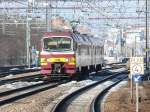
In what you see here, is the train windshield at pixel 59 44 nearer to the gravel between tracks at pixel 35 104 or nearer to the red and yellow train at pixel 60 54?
the red and yellow train at pixel 60 54

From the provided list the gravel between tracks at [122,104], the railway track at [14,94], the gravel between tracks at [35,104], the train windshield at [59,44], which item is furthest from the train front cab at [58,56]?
the gravel between tracks at [122,104]

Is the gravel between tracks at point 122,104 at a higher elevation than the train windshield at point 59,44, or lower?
lower

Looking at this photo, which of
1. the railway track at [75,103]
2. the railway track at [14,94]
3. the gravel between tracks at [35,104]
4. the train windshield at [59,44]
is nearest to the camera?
the gravel between tracks at [35,104]

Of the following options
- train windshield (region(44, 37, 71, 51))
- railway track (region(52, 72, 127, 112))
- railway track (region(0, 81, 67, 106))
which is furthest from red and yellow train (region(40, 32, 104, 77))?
railway track (region(52, 72, 127, 112))

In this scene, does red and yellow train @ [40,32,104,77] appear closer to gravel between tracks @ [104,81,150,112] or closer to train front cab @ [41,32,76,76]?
train front cab @ [41,32,76,76]

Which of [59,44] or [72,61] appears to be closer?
[72,61]

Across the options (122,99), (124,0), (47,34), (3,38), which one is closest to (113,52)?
(3,38)

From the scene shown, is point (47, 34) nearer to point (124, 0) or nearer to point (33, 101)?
point (33, 101)

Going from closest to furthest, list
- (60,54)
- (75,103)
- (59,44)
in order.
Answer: (75,103) → (60,54) → (59,44)

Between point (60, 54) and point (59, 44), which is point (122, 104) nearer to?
point (60, 54)

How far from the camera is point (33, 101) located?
21.8 meters

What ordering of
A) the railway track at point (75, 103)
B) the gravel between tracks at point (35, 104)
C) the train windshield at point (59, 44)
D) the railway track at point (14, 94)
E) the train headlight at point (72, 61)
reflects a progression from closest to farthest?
1. the gravel between tracks at point (35, 104)
2. the railway track at point (75, 103)
3. the railway track at point (14, 94)
4. the train headlight at point (72, 61)
5. the train windshield at point (59, 44)

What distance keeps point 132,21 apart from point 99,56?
39.5 m

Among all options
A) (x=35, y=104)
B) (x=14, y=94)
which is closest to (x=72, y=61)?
(x=14, y=94)
